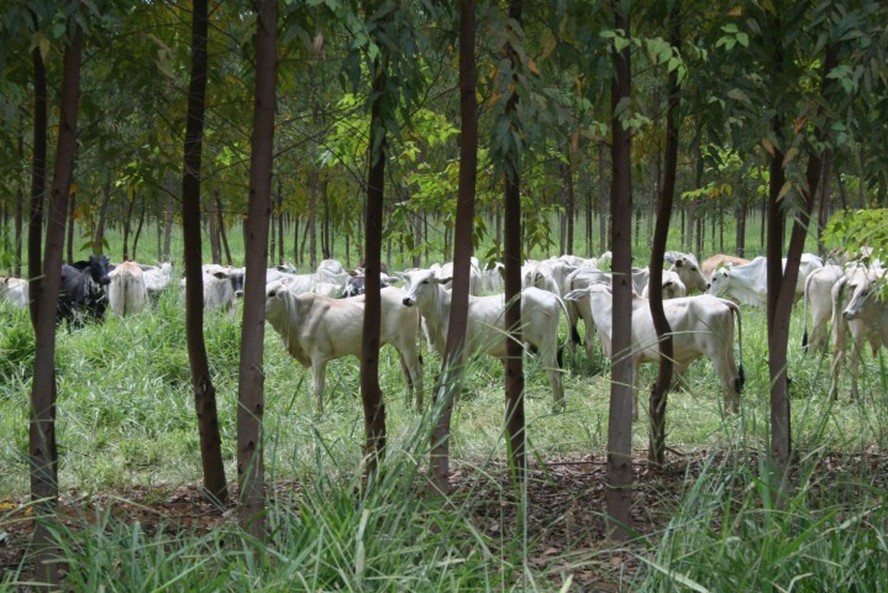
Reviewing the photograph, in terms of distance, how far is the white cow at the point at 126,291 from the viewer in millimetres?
15688

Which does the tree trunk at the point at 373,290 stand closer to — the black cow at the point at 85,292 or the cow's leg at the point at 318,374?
the cow's leg at the point at 318,374

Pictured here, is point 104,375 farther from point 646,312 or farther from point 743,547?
point 743,547

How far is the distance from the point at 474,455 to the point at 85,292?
33.3ft

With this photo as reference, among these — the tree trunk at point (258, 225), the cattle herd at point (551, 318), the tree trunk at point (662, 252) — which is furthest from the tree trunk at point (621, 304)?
the cattle herd at point (551, 318)

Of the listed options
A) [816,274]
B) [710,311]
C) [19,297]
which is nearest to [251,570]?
[710,311]

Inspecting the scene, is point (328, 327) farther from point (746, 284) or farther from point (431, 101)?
point (746, 284)

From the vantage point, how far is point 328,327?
10.8 m

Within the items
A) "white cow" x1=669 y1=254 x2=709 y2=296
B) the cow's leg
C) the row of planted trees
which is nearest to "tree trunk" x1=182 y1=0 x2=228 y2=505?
the row of planted trees

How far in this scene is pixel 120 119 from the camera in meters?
5.08

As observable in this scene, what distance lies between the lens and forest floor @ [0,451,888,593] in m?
4.15

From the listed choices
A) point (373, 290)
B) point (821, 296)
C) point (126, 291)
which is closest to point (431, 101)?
point (373, 290)

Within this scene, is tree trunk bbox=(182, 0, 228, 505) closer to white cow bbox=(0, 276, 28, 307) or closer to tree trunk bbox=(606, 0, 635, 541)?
tree trunk bbox=(606, 0, 635, 541)

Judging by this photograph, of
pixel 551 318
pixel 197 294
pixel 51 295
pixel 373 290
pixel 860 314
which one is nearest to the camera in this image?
pixel 51 295

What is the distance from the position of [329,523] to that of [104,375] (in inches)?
299
